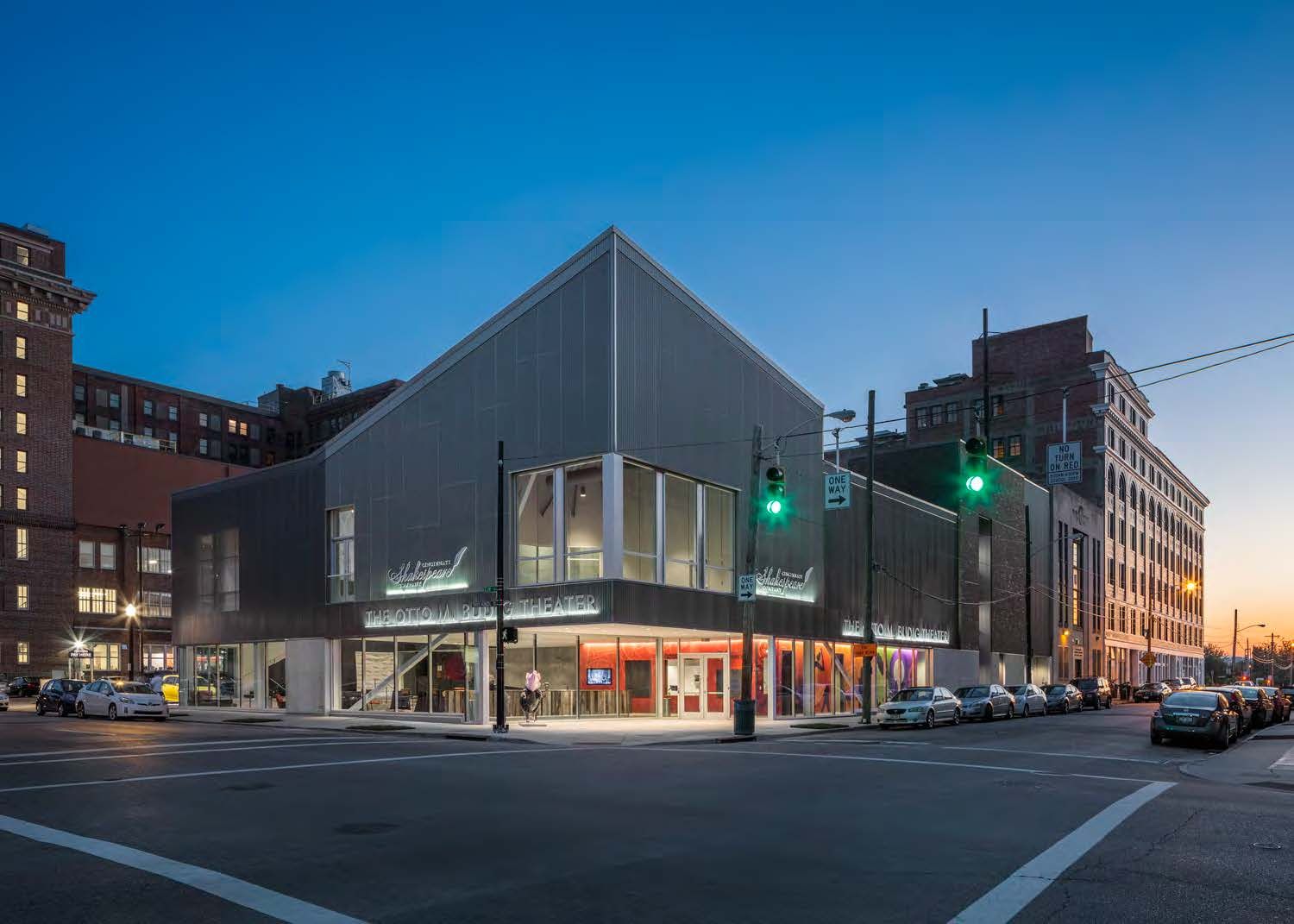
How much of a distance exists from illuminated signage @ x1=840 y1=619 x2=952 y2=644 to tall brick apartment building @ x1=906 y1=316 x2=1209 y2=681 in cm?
2572

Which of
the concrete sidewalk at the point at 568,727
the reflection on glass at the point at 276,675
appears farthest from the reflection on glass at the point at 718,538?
the reflection on glass at the point at 276,675

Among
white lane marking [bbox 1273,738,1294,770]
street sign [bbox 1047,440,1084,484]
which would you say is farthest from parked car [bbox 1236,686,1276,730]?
white lane marking [bbox 1273,738,1294,770]

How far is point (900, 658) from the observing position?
4991 cm

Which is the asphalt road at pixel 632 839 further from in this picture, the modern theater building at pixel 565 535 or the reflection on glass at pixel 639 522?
the modern theater building at pixel 565 535

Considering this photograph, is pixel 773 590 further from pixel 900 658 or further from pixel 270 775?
pixel 270 775

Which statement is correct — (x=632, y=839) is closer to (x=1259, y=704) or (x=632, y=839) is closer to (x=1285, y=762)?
Answer: (x=1285, y=762)

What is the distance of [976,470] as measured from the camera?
61.6ft

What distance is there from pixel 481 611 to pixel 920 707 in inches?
588

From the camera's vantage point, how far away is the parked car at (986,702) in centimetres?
4053

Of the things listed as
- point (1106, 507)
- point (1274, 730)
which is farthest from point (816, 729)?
point (1106, 507)

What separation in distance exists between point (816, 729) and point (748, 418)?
1106cm

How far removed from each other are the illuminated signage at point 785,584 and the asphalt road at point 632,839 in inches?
617

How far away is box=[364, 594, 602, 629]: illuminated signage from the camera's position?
106 ft

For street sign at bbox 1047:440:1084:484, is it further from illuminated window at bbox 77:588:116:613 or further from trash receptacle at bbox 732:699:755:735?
illuminated window at bbox 77:588:116:613
